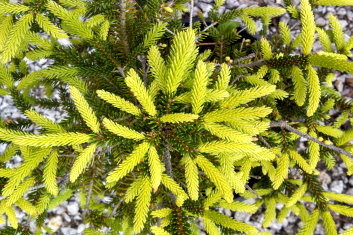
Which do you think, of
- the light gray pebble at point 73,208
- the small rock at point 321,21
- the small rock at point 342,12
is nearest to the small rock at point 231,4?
the small rock at point 321,21

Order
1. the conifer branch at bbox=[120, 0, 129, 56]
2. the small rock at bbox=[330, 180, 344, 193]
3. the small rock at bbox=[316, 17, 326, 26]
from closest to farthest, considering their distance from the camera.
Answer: the conifer branch at bbox=[120, 0, 129, 56]
the small rock at bbox=[330, 180, 344, 193]
the small rock at bbox=[316, 17, 326, 26]

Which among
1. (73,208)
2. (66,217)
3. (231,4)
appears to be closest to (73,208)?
(73,208)

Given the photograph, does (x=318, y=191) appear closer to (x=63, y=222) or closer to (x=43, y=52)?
(x=43, y=52)

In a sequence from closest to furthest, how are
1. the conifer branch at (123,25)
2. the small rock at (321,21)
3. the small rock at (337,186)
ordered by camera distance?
the conifer branch at (123,25) → the small rock at (337,186) → the small rock at (321,21)

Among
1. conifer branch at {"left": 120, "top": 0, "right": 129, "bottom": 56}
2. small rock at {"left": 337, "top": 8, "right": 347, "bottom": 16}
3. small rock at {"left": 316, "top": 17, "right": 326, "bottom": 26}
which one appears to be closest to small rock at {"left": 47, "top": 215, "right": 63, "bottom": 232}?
conifer branch at {"left": 120, "top": 0, "right": 129, "bottom": 56}

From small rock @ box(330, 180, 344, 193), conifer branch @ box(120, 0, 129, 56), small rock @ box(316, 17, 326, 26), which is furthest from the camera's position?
small rock @ box(316, 17, 326, 26)

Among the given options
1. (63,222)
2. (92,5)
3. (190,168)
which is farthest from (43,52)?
(63,222)

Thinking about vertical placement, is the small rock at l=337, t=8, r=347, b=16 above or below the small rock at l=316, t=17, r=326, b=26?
above

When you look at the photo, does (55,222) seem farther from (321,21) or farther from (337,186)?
(321,21)

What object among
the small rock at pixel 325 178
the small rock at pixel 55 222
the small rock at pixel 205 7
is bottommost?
the small rock at pixel 55 222

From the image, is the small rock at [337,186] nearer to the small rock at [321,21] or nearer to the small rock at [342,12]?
the small rock at [321,21]

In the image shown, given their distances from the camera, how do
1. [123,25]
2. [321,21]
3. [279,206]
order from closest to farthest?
1. [123,25]
2. [279,206]
3. [321,21]

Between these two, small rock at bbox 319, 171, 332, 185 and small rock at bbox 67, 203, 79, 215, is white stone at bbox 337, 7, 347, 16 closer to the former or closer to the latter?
small rock at bbox 319, 171, 332, 185
